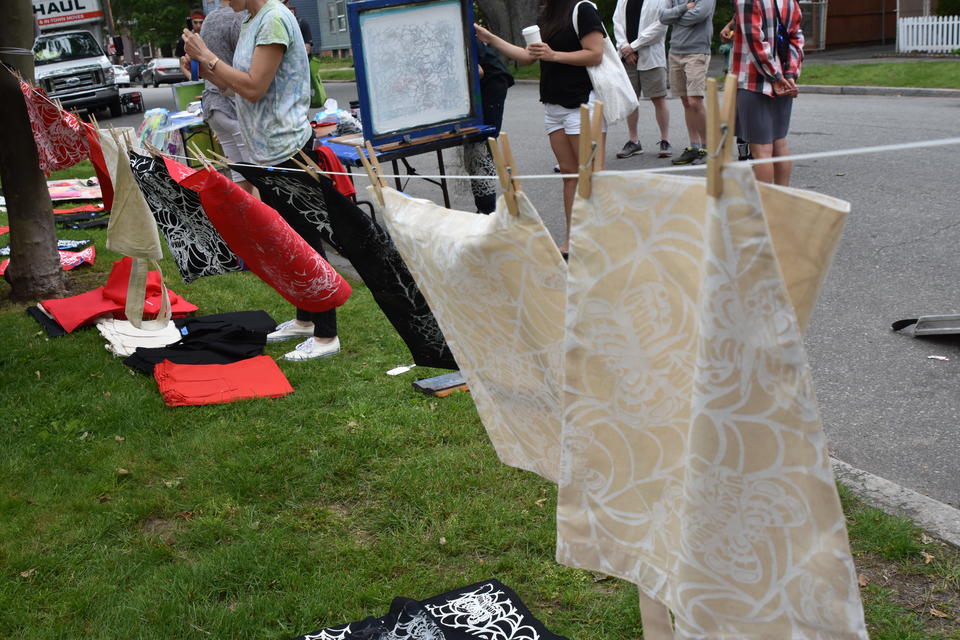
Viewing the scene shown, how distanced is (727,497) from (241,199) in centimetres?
242

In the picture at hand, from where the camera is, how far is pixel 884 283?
17.7 ft

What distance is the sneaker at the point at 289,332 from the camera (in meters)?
5.43

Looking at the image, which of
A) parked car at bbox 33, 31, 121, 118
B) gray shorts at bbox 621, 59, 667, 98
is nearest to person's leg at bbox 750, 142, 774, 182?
gray shorts at bbox 621, 59, 667, 98

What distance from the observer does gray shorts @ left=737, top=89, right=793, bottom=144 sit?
5.87 meters

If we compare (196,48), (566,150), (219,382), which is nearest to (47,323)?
(219,382)

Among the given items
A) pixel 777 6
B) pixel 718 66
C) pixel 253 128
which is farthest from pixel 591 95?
pixel 718 66

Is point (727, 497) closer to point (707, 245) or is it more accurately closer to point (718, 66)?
point (707, 245)

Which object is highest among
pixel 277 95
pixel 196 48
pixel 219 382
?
pixel 196 48

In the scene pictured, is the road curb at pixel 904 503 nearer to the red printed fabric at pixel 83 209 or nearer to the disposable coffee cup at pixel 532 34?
the disposable coffee cup at pixel 532 34

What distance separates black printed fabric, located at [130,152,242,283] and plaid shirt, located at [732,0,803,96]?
3218 millimetres

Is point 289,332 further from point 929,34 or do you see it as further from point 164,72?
point 164,72

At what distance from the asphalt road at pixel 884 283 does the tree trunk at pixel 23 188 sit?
329 cm

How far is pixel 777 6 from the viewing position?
571 centimetres

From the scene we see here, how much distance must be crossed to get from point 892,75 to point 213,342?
12487 millimetres
